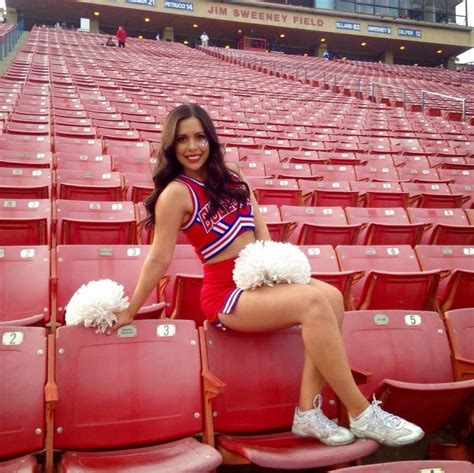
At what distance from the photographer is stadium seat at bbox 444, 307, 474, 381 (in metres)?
1.97

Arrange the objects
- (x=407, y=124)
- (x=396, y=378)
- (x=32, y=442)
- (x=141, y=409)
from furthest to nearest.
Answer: (x=407, y=124) < (x=396, y=378) < (x=141, y=409) < (x=32, y=442)

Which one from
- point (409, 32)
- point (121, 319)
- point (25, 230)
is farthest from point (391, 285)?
point (409, 32)

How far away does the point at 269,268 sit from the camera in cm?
170

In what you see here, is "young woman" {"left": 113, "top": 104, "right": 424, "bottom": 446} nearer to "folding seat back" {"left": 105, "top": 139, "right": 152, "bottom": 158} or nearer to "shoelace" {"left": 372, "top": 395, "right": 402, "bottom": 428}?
"shoelace" {"left": 372, "top": 395, "right": 402, "bottom": 428}

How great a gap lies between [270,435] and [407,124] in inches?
343

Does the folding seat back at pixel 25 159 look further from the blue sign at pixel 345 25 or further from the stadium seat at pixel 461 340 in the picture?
the blue sign at pixel 345 25

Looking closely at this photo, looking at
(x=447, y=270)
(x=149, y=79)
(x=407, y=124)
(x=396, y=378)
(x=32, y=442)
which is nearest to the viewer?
(x=32, y=442)

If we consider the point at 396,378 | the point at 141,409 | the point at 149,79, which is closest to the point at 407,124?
the point at 149,79

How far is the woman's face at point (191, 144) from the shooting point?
185 centimetres

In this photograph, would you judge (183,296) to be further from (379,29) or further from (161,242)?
(379,29)

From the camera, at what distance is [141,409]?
1.64 m

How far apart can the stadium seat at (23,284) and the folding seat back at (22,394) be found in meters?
0.79

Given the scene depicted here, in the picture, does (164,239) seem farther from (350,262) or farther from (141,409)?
(350,262)

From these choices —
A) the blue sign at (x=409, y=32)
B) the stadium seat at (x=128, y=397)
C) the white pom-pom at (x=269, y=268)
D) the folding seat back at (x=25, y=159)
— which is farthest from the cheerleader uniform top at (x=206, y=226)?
the blue sign at (x=409, y=32)
